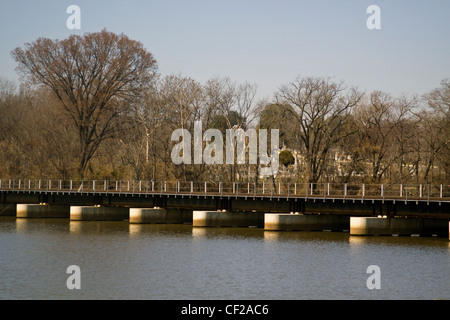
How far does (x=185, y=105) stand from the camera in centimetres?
7931

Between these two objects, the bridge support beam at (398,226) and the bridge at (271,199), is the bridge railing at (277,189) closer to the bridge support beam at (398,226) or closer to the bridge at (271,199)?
the bridge at (271,199)

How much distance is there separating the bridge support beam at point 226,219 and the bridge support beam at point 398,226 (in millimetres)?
11276

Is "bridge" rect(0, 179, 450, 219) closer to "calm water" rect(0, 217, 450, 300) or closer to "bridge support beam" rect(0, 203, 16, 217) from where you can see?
"bridge support beam" rect(0, 203, 16, 217)

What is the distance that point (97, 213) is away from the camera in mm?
70375

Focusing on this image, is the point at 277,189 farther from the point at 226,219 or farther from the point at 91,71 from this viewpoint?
the point at 91,71

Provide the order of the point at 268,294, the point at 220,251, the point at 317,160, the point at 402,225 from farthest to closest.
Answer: the point at 317,160 < the point at 402,225 < the point at 220,251 < the point at 268,294

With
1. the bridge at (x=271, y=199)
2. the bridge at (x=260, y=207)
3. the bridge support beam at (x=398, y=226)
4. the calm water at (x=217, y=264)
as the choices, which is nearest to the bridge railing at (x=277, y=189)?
the bridge at (x=271, y=199)

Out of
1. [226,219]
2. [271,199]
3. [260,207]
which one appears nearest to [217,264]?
[271,199]

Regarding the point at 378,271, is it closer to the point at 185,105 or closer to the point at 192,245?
the point at 192,245

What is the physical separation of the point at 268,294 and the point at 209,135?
1934 inches

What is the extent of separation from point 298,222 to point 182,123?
24338 mm

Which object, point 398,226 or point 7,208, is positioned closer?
point 398,226

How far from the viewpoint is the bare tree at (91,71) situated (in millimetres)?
83438

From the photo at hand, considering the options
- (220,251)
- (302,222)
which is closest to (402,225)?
(302,222)
